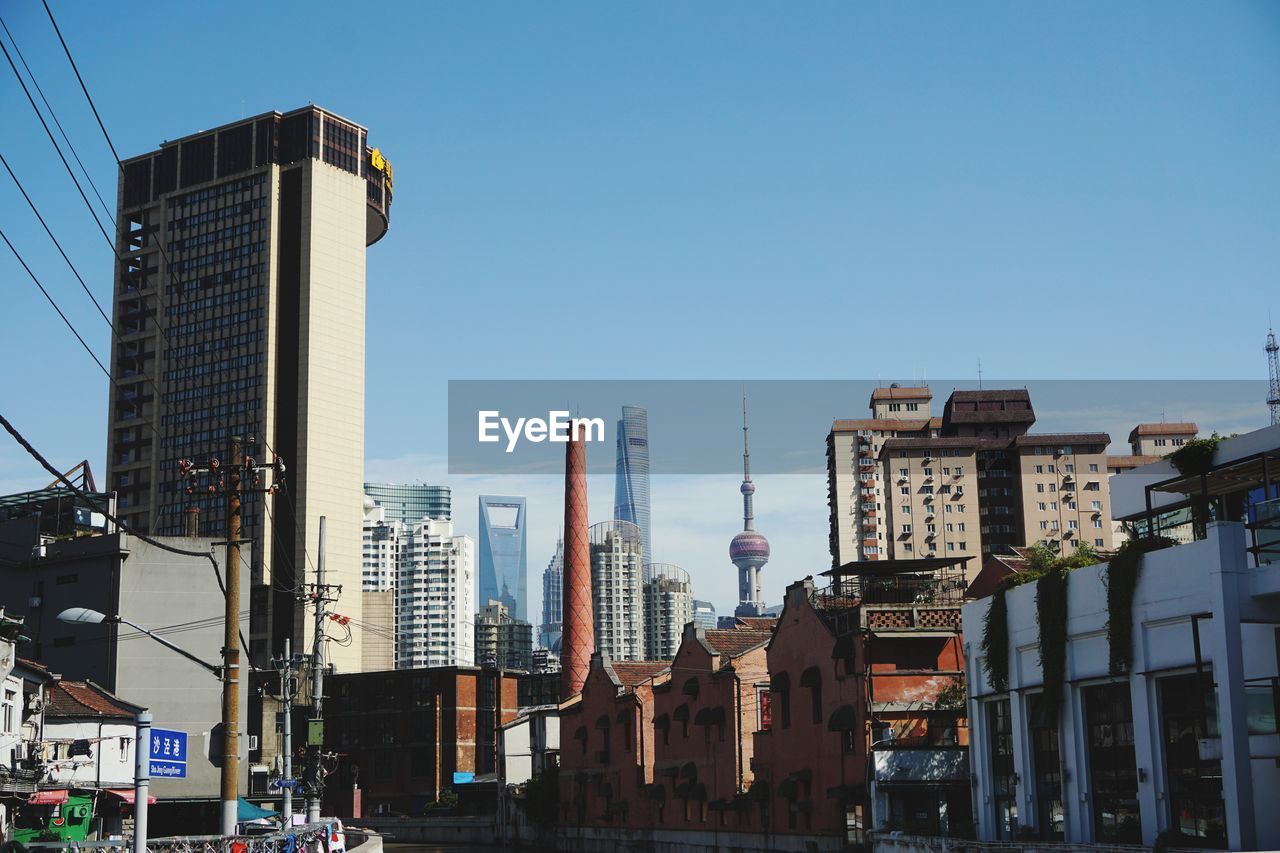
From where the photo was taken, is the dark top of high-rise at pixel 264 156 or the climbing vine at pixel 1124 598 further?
the dark top of high-rise at pixel 264 156

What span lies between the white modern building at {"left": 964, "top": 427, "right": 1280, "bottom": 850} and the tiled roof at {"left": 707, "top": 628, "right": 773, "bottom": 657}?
24.4m

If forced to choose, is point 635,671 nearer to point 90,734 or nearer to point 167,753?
point 90,734

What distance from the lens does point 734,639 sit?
213ft

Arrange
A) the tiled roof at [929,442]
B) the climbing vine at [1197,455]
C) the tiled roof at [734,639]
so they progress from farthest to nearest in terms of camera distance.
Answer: the tiled roof at [929,442]
the tiled roof at [734,639]
the climbing vine at [1197,455]

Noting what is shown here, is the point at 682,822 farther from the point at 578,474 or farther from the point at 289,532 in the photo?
the point at 289,532

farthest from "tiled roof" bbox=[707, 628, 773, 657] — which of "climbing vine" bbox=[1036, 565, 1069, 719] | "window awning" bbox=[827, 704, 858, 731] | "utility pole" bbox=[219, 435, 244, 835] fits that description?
"utility pole" bbox=[219, 435, 244, 835]

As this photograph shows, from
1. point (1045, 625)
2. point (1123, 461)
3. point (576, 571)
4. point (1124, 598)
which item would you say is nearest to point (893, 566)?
point (1045, 625)

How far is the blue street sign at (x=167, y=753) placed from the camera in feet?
76.9

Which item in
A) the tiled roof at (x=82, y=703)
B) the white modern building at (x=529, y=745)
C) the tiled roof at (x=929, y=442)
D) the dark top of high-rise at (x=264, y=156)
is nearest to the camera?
the tiled roof at (x=82, y=703)

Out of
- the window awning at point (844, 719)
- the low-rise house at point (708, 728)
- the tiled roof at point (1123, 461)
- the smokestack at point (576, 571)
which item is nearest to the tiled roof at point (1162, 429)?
the tiled roof at point (1123, 461)

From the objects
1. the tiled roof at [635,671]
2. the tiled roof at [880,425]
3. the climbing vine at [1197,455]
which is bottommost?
the tiled roof at [635,671]

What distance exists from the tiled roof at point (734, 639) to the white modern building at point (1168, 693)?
24437 mm

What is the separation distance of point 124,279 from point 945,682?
130 m

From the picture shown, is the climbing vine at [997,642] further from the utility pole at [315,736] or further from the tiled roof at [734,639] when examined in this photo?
the tiled roof at [734,639]
